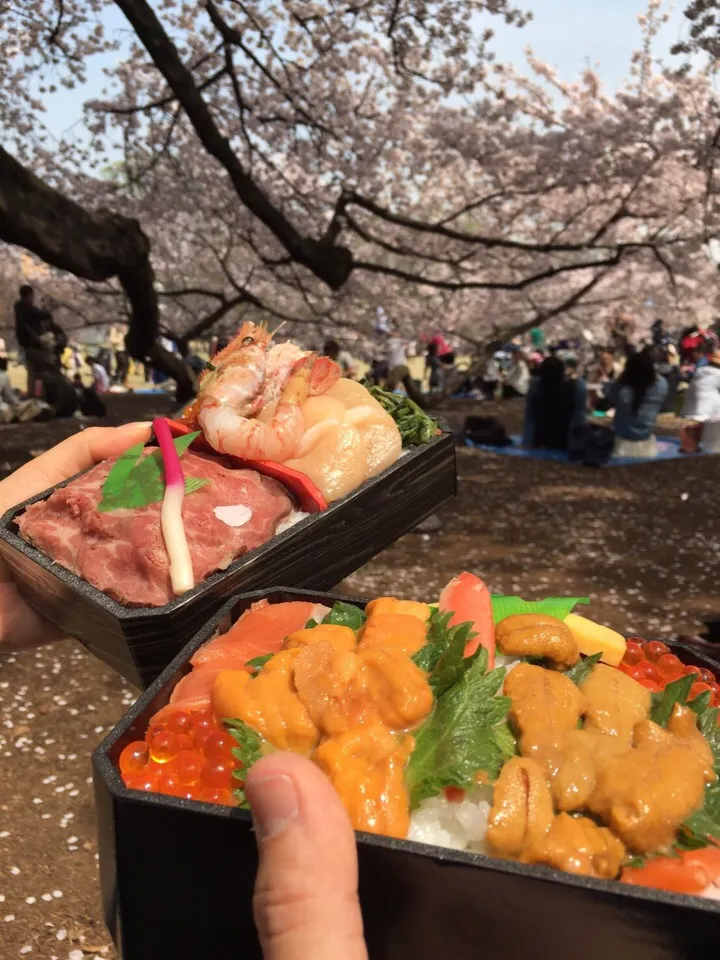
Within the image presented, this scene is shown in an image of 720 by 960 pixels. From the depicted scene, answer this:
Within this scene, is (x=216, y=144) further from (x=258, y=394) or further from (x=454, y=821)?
(x=454, y=821)

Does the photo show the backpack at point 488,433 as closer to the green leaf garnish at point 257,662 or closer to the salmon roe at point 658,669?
the salmon roe at point 658,669

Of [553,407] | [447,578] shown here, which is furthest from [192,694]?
[553,407]

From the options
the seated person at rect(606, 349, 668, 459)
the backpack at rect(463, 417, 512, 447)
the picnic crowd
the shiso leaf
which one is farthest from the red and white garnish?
the backpack at rect(463, 417, 512, 447)

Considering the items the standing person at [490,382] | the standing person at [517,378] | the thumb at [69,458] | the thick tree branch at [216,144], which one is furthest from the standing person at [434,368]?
the thumb at [69,458]

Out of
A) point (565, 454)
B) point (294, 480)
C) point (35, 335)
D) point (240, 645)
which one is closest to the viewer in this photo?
point (240, 645)

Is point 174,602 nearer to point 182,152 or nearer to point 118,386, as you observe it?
point 182,152

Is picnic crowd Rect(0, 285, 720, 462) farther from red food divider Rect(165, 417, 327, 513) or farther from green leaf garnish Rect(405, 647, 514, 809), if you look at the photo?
green leaf garnish Rect(405, 647, 514, 809)
